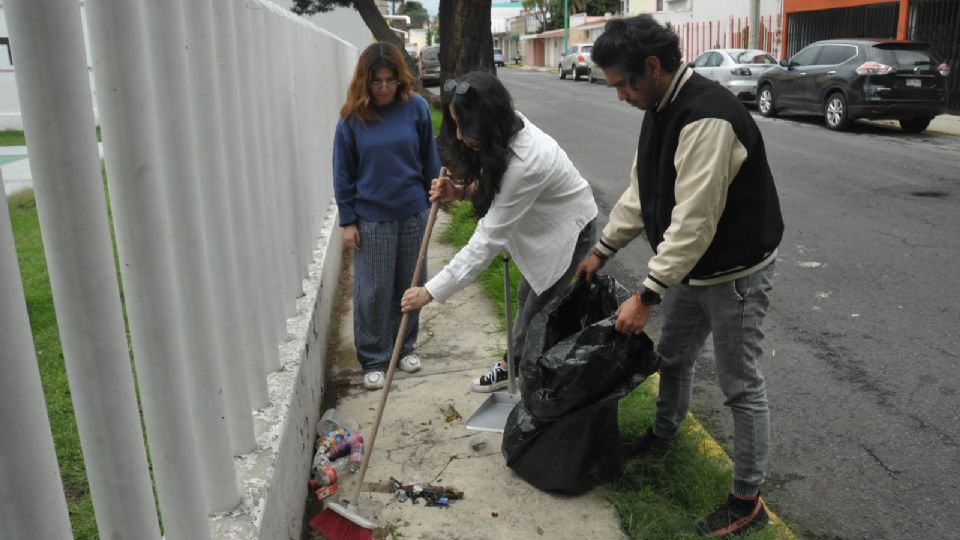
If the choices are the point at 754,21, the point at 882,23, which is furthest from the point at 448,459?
the point at 754,21

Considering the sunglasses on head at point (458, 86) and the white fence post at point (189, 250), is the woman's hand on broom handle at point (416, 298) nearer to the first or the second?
the sunglasses on head at point (458, 86)

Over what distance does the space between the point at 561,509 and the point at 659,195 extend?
126 cm

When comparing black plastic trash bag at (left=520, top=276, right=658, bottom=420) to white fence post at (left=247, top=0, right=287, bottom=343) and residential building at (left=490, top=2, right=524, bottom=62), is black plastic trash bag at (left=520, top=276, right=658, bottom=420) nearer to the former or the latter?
white fence post at (left=247, top=0, right=287, bottom=343)

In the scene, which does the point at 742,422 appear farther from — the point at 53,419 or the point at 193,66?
the point at 53,419

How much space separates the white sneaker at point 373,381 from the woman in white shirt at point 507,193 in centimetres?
106

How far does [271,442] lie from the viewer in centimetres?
272

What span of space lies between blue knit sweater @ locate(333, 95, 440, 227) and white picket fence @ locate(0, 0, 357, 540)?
99 centimetres

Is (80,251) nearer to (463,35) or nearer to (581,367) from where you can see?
(581,367)

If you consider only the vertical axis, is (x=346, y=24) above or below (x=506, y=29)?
below

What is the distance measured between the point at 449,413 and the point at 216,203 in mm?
1905

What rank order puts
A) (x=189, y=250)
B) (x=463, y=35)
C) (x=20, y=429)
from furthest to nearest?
1. (x=463, y=35)
2. (x=189, y=250)
3. (x=20, y=429)

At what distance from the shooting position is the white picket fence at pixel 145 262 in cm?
144

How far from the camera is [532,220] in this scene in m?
3.62

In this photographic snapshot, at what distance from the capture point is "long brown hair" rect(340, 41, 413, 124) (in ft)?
13.3
